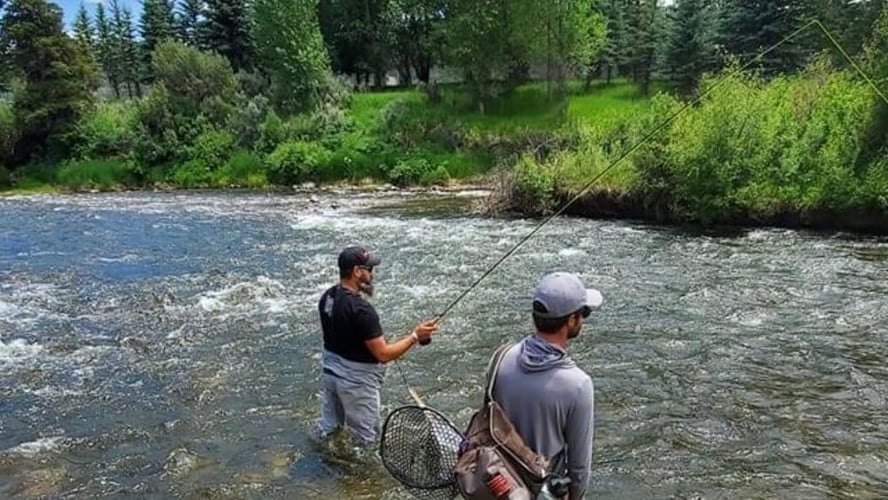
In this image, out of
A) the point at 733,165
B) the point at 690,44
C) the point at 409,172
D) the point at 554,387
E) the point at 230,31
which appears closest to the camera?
the point at 554,387

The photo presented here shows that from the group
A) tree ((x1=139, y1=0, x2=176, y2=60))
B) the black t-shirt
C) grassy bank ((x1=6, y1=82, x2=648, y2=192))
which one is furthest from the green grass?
the black t-shirt

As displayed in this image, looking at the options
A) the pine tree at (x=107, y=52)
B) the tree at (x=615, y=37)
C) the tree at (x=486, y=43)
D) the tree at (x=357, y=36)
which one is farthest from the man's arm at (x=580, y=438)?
the pine tree at (x=107, y=52)

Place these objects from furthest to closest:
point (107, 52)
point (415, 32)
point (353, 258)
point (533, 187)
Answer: point (107, 52), point (415, 32), point (533, 187), point (353, 258)

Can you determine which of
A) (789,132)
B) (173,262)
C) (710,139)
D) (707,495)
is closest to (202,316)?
(173,262)

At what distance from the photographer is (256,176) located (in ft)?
143

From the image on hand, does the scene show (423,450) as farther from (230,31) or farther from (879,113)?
(230,31)

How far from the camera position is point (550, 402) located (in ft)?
12.2

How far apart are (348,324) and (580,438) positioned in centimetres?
339

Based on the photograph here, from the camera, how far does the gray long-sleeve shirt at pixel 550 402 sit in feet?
12.2

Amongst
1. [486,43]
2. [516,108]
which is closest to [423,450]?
A: [516,108]

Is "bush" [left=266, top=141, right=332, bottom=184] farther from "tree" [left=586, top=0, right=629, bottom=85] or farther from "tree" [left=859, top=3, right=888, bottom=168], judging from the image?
"tree" [left=859, top=3, right=888, bottom=168]

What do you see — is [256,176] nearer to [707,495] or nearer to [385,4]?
[385,4]

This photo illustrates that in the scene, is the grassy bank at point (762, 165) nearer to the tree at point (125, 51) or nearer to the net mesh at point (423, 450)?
the net mesh at point (423, 450)

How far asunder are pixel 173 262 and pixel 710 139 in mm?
15401
